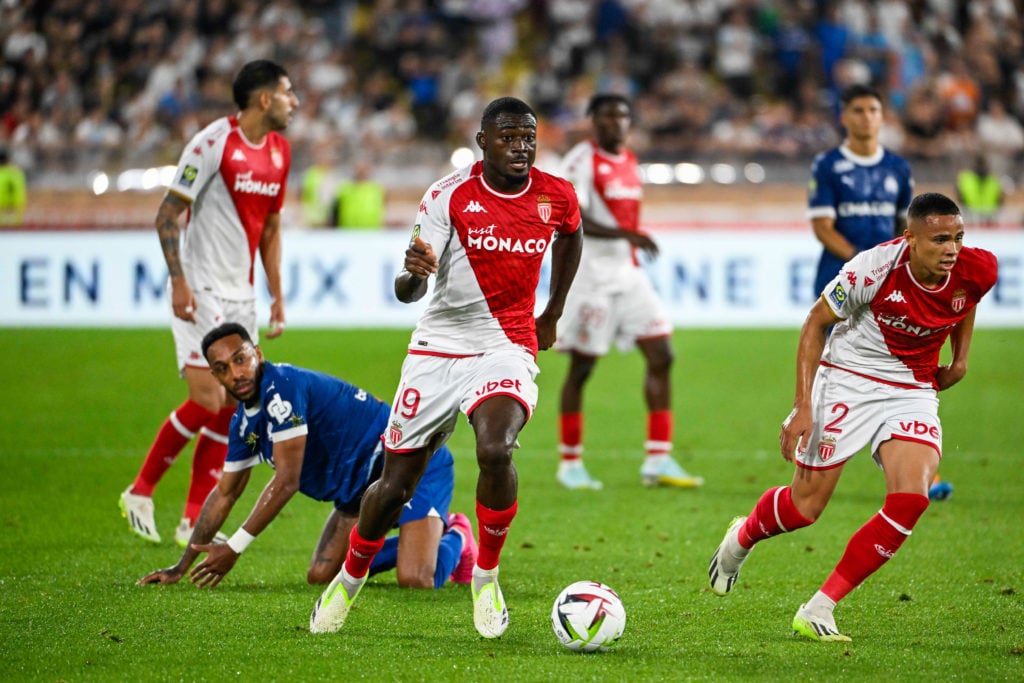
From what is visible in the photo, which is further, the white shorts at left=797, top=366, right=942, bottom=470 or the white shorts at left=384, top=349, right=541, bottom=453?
the white shorts at left=797, top=366, right=942, bottom=470

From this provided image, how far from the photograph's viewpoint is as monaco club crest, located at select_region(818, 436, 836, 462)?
19.2 feet

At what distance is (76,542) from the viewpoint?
7.61 m

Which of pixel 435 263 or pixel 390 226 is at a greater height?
pixel 435 263

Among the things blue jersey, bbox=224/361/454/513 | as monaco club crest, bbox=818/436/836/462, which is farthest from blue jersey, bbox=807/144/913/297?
blue jersey, bbox=224/361/454/513

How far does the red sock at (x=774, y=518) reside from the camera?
5914mm

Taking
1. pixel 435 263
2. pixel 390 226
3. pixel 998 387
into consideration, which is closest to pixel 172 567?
pixel 435 263

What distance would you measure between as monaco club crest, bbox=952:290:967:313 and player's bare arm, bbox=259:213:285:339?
3883 mm

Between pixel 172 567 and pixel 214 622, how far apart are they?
84cm

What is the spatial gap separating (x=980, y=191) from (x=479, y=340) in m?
15.2

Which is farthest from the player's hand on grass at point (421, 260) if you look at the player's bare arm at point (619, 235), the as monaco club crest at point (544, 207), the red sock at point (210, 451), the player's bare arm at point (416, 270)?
the player's bare arm at point (619, 235)

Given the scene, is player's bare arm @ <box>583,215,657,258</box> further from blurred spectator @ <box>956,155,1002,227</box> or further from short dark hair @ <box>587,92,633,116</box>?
blurred spectator @ <box>956,155,1002,227</box>

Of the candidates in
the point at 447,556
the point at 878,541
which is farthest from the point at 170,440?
the point at 878,541

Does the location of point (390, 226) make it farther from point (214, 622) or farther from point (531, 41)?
point (214, 622)

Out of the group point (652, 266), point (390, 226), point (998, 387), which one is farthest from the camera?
point (390, 226)
